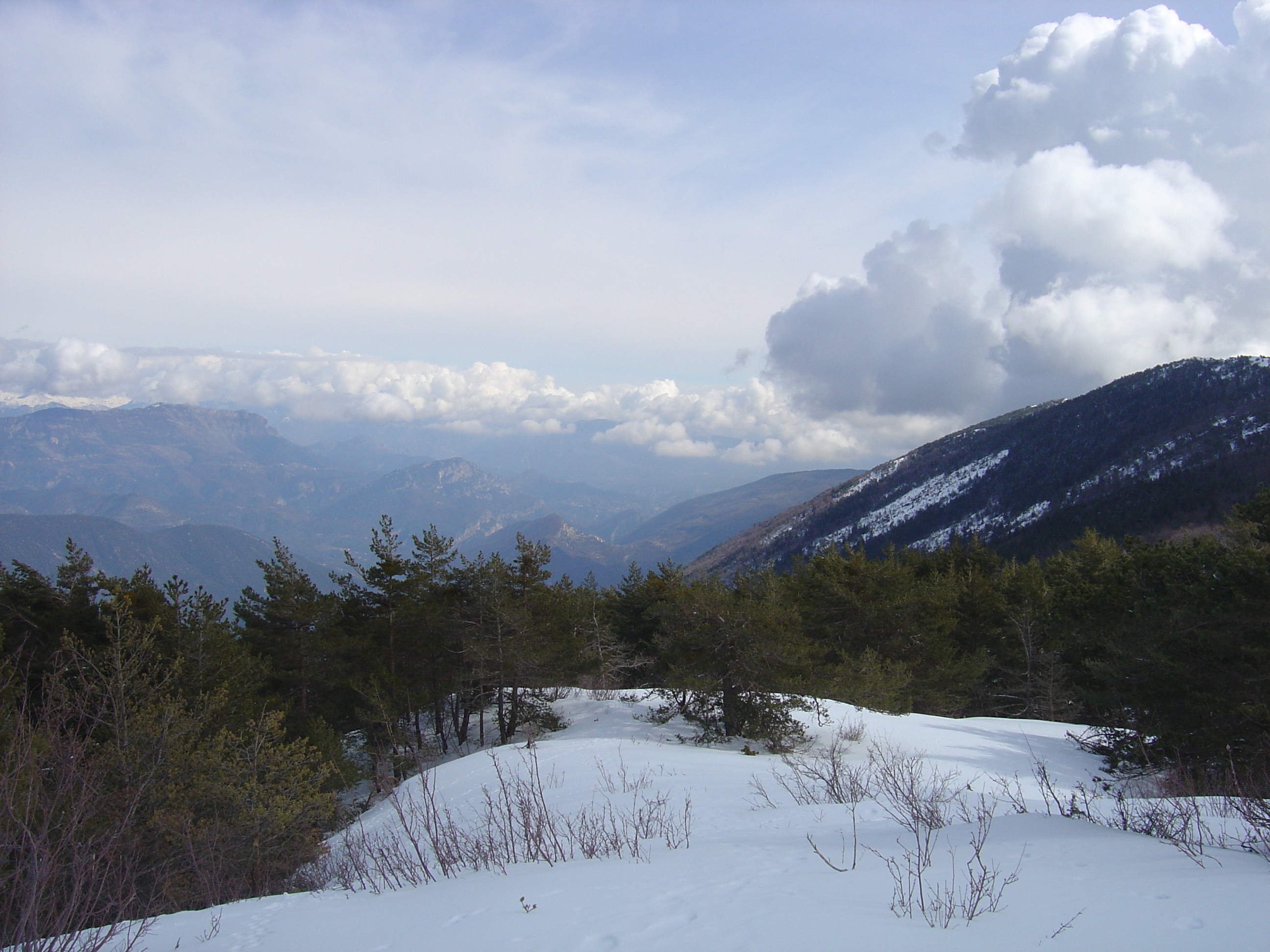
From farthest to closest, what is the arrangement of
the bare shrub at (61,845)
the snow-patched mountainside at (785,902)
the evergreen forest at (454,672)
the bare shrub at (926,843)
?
the evergreen forest at (454,672)
the bare shrub at (61,845)
the bare shrub at (926,843)
the snow-patched mountainside at (785,902)

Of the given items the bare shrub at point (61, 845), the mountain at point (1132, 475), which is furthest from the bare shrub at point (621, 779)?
the mountain at point (1132, 475)

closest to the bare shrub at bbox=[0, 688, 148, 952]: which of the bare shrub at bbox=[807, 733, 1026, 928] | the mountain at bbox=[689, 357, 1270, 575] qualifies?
the bare shrub at bbox=[807, 733, 1026, 928]

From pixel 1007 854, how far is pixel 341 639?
2428cm

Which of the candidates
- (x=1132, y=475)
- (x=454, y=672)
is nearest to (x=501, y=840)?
(x=454, y=672)

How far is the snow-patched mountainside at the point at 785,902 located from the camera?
4266 millimetres

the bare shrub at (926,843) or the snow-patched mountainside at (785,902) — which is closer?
the snow-patched mountainside at (785,902)

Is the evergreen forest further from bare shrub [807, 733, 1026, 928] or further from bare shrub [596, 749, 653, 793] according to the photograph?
bare shrub [596, 749, 653, 793]

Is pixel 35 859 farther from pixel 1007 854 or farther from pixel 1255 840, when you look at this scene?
pixel 1255 840

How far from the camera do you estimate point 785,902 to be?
5262mm

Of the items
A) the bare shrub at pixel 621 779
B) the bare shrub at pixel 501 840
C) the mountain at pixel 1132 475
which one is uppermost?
the mountain at pixel 1132 475

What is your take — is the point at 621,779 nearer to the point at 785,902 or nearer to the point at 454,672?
the point at 785,902

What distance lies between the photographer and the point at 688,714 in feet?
69.2

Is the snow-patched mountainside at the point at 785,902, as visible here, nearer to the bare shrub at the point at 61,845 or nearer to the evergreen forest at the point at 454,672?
the bare shrub at the point at 61,845

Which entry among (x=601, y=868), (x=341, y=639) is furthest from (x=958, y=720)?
(x=341, y=639)
